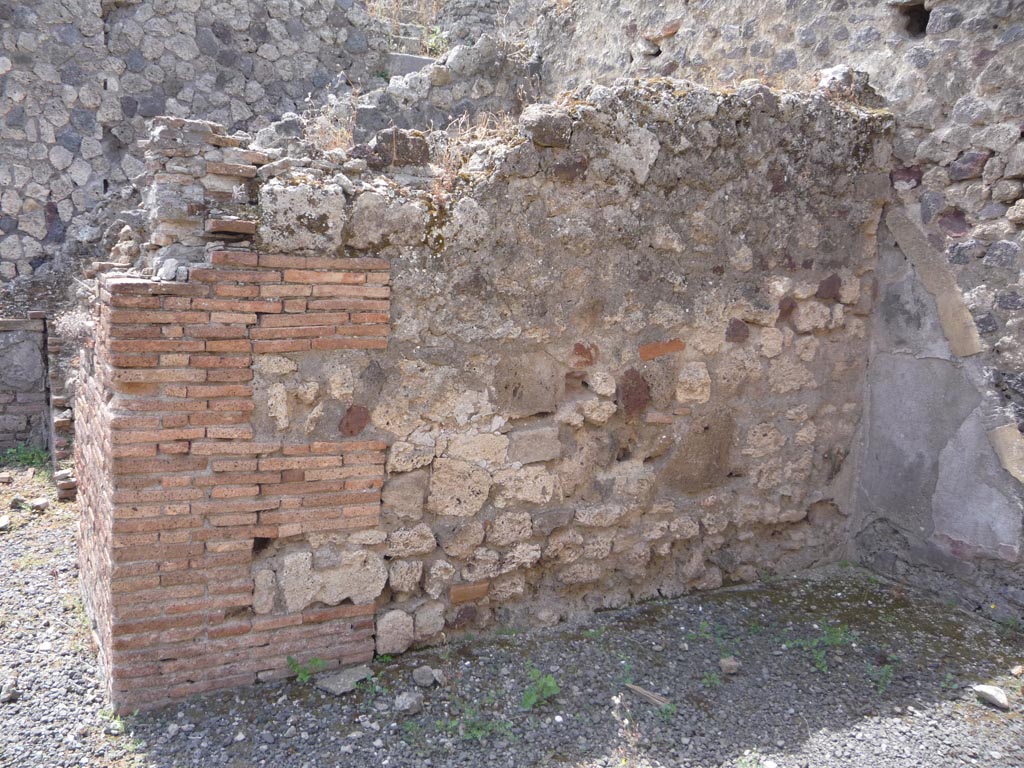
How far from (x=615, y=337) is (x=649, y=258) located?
378 millimetres

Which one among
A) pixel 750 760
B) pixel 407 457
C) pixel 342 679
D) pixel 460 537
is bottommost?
pixel 750 760

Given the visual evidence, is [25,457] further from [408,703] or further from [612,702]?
[612,702]

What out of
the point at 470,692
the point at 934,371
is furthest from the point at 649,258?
the point at 470,692

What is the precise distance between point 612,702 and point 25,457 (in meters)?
5.13

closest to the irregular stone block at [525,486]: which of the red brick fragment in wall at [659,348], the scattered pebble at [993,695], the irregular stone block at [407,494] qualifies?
the irregular stone block at [407,494]

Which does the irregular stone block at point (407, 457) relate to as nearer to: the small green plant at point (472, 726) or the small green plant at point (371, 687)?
the small green plant at point (371, 687)

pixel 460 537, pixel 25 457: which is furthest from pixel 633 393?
pixel 25 457

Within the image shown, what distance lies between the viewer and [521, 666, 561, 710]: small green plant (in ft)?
9.64

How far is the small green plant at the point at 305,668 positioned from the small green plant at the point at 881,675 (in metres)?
2.21

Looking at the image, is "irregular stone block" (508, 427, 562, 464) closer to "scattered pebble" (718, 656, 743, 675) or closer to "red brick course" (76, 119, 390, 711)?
"red brick course" (76, 119, 390, 711)

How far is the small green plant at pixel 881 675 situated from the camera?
10.3 ft

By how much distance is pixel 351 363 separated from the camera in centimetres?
296

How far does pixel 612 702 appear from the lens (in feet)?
9.85

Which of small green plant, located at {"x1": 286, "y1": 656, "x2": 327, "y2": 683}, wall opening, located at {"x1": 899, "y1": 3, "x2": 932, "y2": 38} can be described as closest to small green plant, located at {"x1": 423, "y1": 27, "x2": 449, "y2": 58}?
wall opening, located at {"x1": 899, "y1": 3, "x2": 932, "y2": 38}
